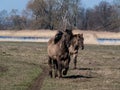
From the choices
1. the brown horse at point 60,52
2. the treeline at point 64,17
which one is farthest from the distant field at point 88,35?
the brown horse at point 60,52

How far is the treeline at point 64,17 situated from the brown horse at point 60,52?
91793 mm

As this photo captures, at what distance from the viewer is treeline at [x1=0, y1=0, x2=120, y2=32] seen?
12131cm

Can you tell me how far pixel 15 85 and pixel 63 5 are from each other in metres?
105

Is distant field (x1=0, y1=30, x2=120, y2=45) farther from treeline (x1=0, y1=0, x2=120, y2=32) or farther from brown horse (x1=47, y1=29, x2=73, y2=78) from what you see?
brown horse (x1=47, y1=29, x2=73, y2=78)

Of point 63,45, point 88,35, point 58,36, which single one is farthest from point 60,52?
point 88,35

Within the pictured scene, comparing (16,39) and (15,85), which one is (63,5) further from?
(15,85)

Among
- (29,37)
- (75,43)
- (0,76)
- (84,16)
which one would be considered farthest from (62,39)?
(84,16)

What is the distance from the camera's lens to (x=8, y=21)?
14350 centimetres

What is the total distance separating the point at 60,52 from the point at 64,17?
10035cm

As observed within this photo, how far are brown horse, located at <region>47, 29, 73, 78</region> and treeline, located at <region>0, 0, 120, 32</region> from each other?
91.8 meters

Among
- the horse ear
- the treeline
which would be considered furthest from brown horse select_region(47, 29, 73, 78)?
the treeline

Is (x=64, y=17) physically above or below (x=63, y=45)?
below

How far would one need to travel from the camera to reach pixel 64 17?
4833 inches

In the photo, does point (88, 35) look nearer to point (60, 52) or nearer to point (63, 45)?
point (63, 45)
